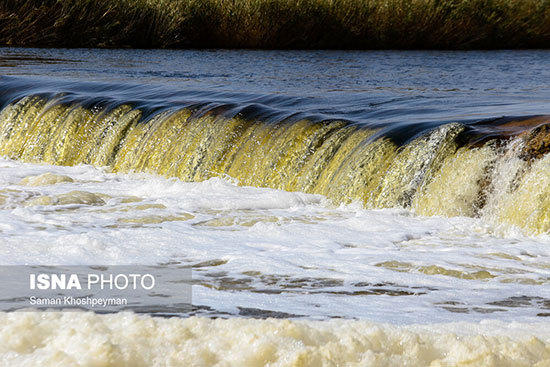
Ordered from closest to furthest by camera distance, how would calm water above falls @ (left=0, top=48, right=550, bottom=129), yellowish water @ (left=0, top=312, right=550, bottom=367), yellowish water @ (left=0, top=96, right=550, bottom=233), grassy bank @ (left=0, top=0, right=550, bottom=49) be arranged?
yellowish water @ (left=0, top=312, right=550, bottom=367)
yellowish water @ (left=0, top=96, right=550, bottom=233)
calm water above falls @ (left=0, top=48, right=550, bottom=129)
grassy bank @ (left=0, top=0, right=550, bottom=49)

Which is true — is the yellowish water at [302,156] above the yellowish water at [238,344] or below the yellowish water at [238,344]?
below

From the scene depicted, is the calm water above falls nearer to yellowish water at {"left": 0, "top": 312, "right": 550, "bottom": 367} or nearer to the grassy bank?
the grassy bank

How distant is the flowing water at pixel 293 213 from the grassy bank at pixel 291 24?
23.4 feet

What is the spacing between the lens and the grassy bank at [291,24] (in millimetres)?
18484

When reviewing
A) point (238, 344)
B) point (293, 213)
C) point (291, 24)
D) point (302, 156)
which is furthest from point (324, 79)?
point (238, 344)

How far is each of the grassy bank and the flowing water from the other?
23.4 feet

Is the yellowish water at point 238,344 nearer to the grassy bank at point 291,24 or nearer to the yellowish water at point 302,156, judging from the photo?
the yellowish water at point 302,156

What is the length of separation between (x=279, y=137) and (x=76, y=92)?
3.91 m

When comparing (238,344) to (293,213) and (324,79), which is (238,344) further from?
(324,79)

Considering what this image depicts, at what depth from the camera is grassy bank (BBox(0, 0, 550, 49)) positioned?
18484 mm

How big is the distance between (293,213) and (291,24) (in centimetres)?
1334

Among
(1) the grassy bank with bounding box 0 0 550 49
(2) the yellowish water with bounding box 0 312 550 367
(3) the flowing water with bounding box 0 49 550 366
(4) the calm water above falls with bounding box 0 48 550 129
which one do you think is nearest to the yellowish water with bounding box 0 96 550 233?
(3) the flowing water with bounding box 0 49 550 366

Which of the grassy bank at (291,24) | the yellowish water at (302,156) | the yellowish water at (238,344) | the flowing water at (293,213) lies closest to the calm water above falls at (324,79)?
the flowing water at (293,213)

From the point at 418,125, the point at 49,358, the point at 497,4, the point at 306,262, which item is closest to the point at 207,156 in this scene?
the point at 418,125
